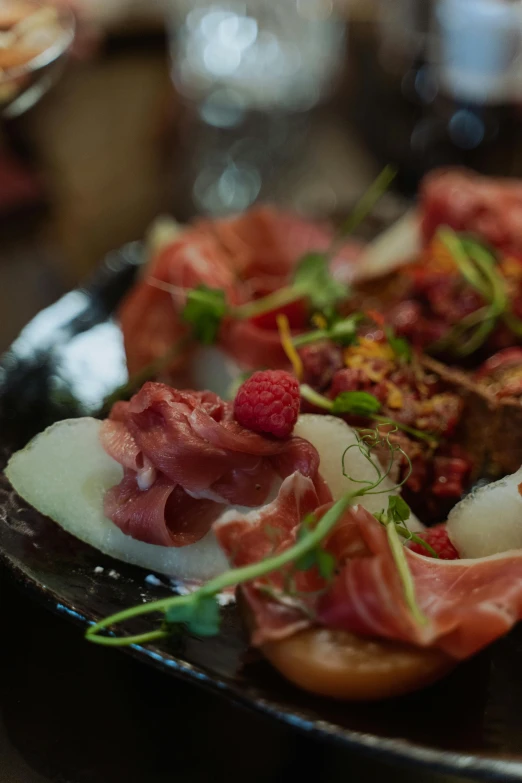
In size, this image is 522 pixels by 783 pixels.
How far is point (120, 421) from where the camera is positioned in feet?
5.20

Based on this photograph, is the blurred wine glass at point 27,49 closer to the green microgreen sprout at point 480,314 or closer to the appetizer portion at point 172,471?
the appetizer portion at point 172,471

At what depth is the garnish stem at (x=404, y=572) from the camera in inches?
45.9

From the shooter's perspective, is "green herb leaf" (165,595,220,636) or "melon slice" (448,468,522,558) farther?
"melon slice" (448,468,522,558)

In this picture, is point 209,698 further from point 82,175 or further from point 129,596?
point 82,175

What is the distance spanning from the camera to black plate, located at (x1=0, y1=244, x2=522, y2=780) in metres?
1.13

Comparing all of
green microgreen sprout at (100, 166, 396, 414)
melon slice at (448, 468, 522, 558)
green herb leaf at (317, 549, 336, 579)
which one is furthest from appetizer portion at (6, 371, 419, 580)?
green microgreen sprout at (100, 166, 396, 414)

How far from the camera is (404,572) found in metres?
1.22

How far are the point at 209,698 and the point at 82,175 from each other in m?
2.75

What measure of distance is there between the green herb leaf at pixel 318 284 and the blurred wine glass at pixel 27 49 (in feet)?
3.01

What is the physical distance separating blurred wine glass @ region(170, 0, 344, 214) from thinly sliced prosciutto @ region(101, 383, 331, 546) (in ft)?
7.36

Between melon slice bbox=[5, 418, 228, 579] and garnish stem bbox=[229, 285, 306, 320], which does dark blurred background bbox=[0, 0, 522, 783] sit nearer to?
garnish stem bbox=[229, 285, 306, 320]

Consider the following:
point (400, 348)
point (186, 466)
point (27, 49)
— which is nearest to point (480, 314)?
point (400, 348)

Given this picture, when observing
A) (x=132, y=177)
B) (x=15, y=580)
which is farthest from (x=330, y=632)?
(x=132, y=177)

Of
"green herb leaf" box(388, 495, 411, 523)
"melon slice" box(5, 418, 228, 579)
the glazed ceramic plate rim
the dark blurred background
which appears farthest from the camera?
the dark blurred background
